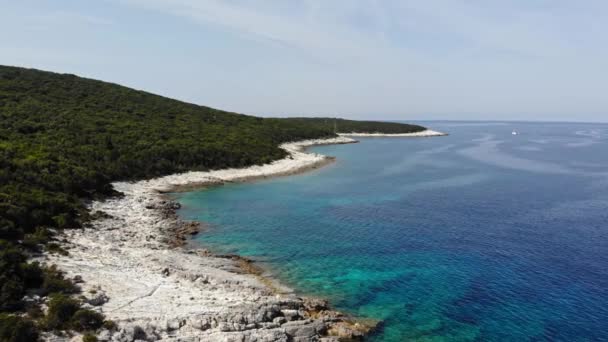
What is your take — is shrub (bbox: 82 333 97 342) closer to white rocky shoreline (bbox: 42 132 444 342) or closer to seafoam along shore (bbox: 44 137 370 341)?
white rocky shoreline (bbox: 42 132 444 342)

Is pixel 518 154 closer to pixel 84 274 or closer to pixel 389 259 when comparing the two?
pixel 389 259

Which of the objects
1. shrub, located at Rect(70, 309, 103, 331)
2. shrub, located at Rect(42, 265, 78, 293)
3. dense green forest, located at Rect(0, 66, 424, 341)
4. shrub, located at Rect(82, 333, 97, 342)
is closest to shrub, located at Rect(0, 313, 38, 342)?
dense green forest, located at Rect(0, 66, 424, 341)

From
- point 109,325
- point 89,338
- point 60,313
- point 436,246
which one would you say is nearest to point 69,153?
point 60,313

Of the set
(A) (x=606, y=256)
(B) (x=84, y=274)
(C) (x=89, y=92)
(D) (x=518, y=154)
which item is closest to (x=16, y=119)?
(C) (x=89, y=92)

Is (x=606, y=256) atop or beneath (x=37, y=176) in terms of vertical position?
beneath

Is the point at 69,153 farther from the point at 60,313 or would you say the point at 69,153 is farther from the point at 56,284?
the point at 60,313
